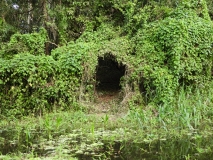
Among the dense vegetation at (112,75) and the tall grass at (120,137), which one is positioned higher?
the dense vegetation at (112,75)

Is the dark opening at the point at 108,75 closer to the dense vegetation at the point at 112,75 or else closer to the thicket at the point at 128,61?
the dense vegetation at the point at 112,75

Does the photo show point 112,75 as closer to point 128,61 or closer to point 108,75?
point 108,75

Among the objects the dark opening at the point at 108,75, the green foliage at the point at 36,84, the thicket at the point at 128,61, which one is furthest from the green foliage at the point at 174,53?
the green foliage at the point at 36,84

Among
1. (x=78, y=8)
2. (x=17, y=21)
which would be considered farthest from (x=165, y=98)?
(x=17, y=21)

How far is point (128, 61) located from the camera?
9281 mm

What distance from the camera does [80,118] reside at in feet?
24.2

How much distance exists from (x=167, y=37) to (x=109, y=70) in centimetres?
367

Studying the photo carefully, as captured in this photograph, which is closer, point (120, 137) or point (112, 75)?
point (120, 137)

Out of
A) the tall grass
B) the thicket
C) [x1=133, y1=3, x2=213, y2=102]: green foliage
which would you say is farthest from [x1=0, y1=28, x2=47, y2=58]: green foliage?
[x1=133, y1=3, x2=213, y2=102]: green foliage

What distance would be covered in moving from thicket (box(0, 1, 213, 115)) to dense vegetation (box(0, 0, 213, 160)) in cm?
3

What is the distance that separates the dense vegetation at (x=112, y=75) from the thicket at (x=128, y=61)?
32 millimetres

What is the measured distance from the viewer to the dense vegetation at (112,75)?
536 cm

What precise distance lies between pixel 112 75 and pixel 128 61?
9.93ft

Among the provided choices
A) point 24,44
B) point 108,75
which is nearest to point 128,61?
point 108,75
